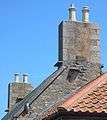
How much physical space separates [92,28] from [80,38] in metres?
0.84

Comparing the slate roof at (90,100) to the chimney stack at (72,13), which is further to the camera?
the chimney stack at (72,13)

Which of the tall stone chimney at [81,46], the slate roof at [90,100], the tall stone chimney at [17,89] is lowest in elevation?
the tall stone chimney at [17,89]

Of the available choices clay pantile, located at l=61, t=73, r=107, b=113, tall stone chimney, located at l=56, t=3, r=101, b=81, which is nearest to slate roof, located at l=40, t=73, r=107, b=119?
clay pantile, located at l=61, t=73, r=107, b=113

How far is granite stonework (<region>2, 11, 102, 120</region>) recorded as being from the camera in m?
24.2

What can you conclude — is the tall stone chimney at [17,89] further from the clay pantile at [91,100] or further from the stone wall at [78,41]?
the clay pantile at [91,100]

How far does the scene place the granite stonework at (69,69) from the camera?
24203mm

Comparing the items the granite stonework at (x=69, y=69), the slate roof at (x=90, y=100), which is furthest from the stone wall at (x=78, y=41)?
Result: the slate roof at (x=90, y=100)

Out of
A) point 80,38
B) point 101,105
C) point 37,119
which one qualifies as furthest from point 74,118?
point 80,38

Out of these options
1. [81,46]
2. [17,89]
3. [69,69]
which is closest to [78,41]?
[81,46]

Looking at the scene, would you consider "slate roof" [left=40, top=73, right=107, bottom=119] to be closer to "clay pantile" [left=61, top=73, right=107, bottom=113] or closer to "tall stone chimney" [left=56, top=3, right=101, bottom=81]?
"clay pantile" [left=61, top=73, right=107, bottom=113]

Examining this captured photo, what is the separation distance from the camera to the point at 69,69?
79.8ft

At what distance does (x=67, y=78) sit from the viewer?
24.4 metres

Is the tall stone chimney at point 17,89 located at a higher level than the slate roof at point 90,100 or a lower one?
lower

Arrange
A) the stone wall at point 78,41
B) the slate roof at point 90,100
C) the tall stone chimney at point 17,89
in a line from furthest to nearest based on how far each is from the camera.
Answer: the tall stone chimney at point 17,89 → the stone wall at point 78,41 → the slate roof at point 90,100
